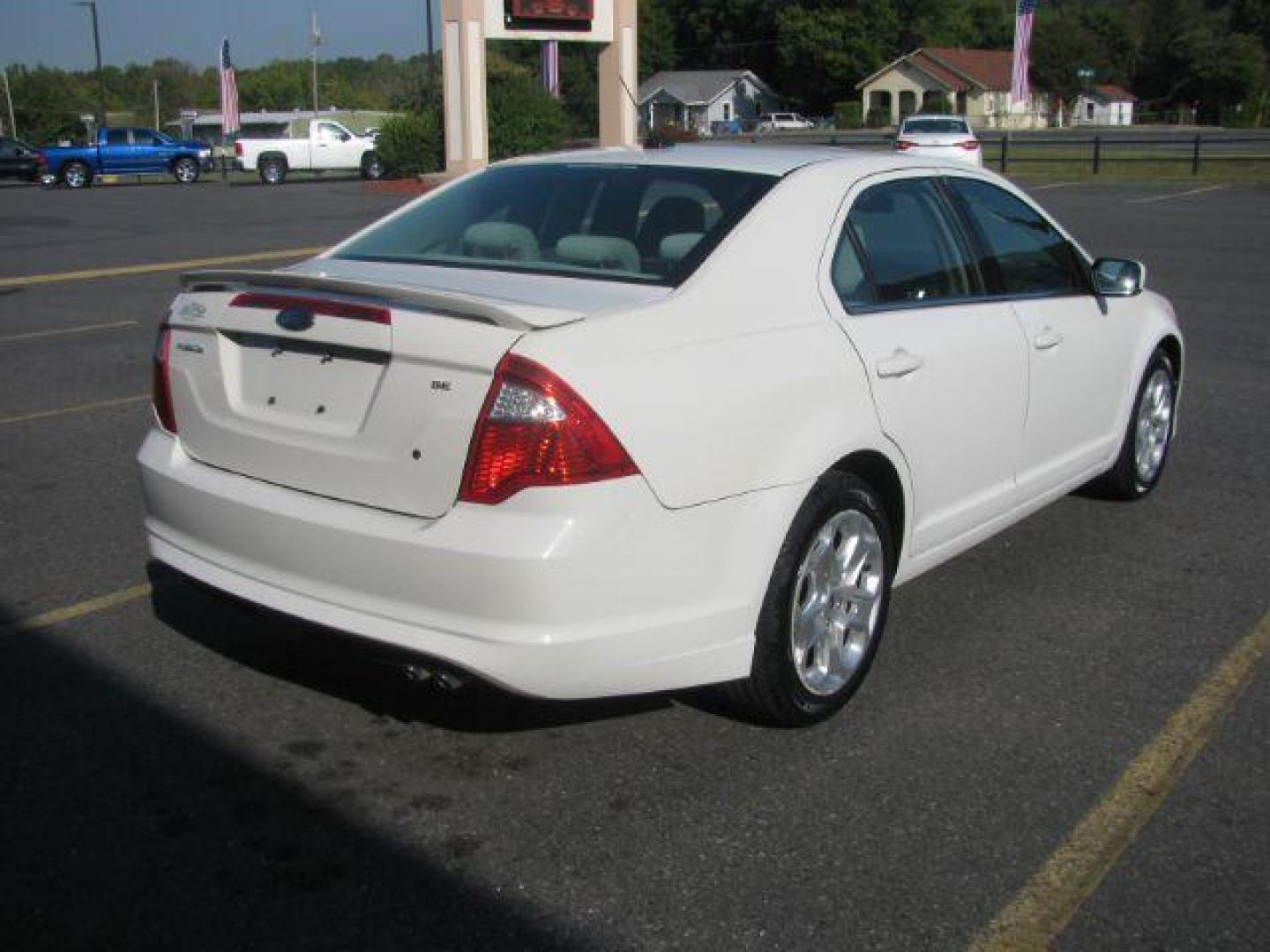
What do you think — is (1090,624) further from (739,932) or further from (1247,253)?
(1247,253)

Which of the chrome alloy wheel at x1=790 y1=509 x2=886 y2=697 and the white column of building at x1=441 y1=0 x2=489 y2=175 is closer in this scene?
the chrome alloy wheel at x1=790 y1=509 x2=886 y2=697

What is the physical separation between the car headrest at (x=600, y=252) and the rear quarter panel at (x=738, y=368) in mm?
345

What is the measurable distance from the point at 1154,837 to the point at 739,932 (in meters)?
1.11

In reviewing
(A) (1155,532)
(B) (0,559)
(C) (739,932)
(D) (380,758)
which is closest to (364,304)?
(D) (380,758)

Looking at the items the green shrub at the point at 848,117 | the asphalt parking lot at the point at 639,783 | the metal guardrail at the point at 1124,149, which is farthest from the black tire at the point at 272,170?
the green shrub at the point at 848,117

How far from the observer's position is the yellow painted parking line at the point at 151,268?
15.7 meters

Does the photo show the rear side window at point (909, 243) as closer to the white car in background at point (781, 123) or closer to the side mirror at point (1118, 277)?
the side mirror at point (1118, 277)

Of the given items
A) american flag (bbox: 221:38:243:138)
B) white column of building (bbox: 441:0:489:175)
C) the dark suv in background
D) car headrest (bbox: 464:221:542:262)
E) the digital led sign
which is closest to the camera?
car headrest (bbox: 464:221:542:262)

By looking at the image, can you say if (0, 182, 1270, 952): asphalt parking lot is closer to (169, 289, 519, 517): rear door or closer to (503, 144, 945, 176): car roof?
(169, 289, 519, 517): rear door

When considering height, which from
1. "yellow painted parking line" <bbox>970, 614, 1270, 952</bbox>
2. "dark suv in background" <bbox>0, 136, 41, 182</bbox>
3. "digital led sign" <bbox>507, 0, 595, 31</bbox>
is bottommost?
"yellow painted parking line" <bbox>970, 614, 1270, 952</bbox>

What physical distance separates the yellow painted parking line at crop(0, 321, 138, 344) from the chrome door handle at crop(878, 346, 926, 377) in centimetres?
900

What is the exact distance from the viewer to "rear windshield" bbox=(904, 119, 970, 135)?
33.8 meters

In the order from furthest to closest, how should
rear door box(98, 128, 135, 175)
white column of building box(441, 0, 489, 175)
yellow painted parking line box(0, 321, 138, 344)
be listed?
1. rear door box(98, 128, 135, 175)
2. white column of building box(441, 0, 489, 175)
3. yellow painted parking line box(0, 321, 138, 344)

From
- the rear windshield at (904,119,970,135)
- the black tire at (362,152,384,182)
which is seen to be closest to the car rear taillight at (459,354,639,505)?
the rear windshield at (904,119,970,135)
